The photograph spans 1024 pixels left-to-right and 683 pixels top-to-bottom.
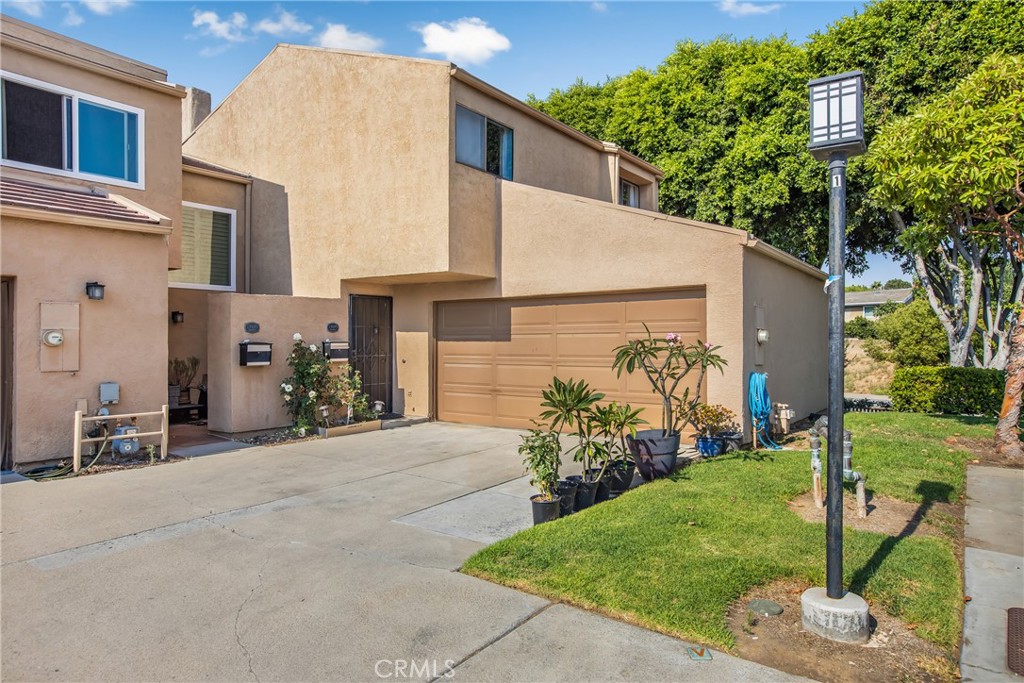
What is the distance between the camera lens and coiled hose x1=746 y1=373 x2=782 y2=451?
938 centimetres

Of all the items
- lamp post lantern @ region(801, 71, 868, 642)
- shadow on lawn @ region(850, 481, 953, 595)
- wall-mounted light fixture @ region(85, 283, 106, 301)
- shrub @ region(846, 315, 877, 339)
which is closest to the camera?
lamp post lantern @ region(801, 71, 868, 642)

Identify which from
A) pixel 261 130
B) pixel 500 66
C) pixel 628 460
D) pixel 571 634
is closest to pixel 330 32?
pixel 261 130

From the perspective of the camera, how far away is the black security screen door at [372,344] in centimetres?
1283

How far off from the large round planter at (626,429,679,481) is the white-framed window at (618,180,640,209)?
11.2 meters

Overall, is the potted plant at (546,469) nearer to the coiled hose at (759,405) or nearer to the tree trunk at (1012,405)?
the coiled hose at (759,405)

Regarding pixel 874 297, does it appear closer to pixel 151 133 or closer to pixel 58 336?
pixel 151 133

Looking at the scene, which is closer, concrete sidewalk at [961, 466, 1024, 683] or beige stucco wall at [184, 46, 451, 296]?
concrete sidewalk at [961, 466, 1024, 683]

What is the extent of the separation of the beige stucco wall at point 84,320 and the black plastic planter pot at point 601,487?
6833 millimetres

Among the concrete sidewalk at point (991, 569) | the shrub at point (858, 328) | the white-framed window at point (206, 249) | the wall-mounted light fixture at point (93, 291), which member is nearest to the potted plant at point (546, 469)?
the concrete sidewalk at point (991, 569)

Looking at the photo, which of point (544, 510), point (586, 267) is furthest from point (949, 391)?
point (544, 510)

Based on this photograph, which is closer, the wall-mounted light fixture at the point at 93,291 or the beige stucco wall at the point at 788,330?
the wall-mounted light fixture at the point at 93,291

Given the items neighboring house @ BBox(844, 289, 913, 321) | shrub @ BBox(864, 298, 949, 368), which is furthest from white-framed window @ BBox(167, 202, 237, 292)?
neighboring house @ BBox(844, 289, 913, 321)

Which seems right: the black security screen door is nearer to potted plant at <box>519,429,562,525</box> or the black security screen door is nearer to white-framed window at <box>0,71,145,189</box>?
white-framed window at <box>0,71,145,189</box>

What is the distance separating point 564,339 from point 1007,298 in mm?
13291
